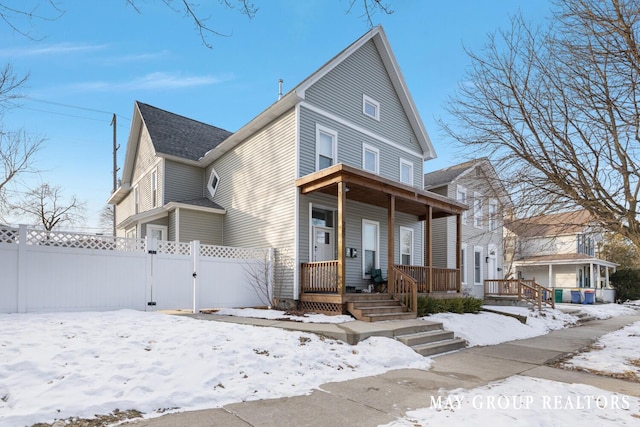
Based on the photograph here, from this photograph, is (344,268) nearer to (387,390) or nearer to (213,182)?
(387,390)

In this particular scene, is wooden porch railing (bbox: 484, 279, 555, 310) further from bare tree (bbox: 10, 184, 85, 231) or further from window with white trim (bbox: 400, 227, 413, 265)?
bare tree (bbox: 10, 184, 85, 231)

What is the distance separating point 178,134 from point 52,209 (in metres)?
19.1

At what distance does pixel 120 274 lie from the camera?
8.60 m

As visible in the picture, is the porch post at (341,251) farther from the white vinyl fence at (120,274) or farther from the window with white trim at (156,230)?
the window with white trim at (156,230)

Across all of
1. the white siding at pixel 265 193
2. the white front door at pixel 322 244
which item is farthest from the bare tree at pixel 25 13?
the white front door at pixel 322 244

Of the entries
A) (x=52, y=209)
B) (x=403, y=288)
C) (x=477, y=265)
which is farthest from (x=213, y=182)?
(x=52, y=209)

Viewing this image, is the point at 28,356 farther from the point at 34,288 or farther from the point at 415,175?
the point at 415,175

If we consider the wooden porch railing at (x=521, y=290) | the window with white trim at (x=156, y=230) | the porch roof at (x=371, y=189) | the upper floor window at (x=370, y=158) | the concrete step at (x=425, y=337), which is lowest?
the wooden porch railing at (x=521, y=290)

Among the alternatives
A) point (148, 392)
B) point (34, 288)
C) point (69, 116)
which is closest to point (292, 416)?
point (148, 392)

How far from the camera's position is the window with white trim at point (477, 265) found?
19948 millimetres

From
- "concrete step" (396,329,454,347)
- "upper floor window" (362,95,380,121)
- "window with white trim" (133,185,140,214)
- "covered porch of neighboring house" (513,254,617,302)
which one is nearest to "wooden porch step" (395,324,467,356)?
"concrete step" (396,329,454,347)

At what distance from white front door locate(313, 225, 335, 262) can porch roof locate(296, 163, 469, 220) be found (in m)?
1.21

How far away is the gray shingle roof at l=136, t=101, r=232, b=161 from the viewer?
49.3 ft

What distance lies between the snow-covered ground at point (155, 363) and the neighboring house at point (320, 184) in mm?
3290
